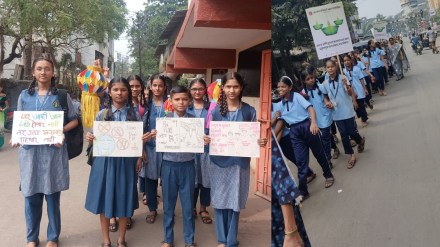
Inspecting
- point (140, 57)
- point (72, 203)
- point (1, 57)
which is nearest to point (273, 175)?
point (140, 57)

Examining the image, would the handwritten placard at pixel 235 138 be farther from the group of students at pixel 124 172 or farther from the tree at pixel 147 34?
the tree at pixel 147 34

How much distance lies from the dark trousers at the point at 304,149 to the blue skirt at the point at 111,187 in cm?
118

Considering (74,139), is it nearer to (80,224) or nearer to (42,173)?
(42,173)

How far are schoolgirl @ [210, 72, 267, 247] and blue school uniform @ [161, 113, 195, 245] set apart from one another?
0.58ft

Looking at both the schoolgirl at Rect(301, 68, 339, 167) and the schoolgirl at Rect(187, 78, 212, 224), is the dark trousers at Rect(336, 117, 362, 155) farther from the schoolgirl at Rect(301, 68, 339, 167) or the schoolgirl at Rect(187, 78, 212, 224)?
the schoolgirl at Rect(187, 78, 212, 224)

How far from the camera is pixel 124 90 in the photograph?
183 cm

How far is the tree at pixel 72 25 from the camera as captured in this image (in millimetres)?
2021

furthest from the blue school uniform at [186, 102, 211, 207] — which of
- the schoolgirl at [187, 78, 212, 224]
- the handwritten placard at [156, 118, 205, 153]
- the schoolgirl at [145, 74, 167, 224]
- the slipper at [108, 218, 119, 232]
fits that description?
the slipper at [108, 218, 119, 232]

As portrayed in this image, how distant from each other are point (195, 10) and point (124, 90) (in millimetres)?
606

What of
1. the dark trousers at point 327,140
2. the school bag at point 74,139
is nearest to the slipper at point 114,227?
the school bag at point 74,139

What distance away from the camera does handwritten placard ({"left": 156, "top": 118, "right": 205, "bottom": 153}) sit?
1.63m

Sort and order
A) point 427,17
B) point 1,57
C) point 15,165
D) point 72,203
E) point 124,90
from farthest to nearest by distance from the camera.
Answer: point 1,57 < point 15,165 < point 72,203 < point 124,90 < point 427,17

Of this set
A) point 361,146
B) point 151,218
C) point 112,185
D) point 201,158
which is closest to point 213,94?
point 201,158

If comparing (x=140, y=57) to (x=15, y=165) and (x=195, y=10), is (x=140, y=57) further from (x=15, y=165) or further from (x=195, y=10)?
(x=15, y=165)
